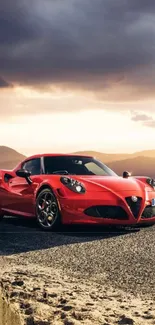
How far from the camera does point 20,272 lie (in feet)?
Result: 18.6

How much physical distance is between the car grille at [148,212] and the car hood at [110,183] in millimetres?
368

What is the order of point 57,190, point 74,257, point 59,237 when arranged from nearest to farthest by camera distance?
1. point 74,257
2. point 59,237
3. point 57,190

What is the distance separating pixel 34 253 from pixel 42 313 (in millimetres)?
3145

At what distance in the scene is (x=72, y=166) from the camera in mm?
10281

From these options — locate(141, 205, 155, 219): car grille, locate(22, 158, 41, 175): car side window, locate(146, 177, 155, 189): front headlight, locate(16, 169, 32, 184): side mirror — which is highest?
locate(22, 158, 41, 175): car side window

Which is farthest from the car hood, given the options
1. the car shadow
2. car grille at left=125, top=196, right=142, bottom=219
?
the car shadow

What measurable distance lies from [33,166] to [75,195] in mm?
1653

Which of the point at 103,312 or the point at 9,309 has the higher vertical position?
the point at 9,309

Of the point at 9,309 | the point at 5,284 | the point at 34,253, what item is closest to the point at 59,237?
the point at 34,253

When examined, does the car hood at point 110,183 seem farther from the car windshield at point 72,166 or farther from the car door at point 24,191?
the car door at point 24,191

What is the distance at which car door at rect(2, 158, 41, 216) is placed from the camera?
9781mm

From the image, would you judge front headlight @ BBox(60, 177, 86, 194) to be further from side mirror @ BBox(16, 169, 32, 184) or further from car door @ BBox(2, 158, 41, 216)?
side mirror @ BBox(16, 169, 32, 184)

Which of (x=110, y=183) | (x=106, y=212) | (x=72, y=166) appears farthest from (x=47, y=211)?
(x=72, y=166)

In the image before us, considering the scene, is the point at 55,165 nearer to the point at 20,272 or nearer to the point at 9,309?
the point at 20,272
